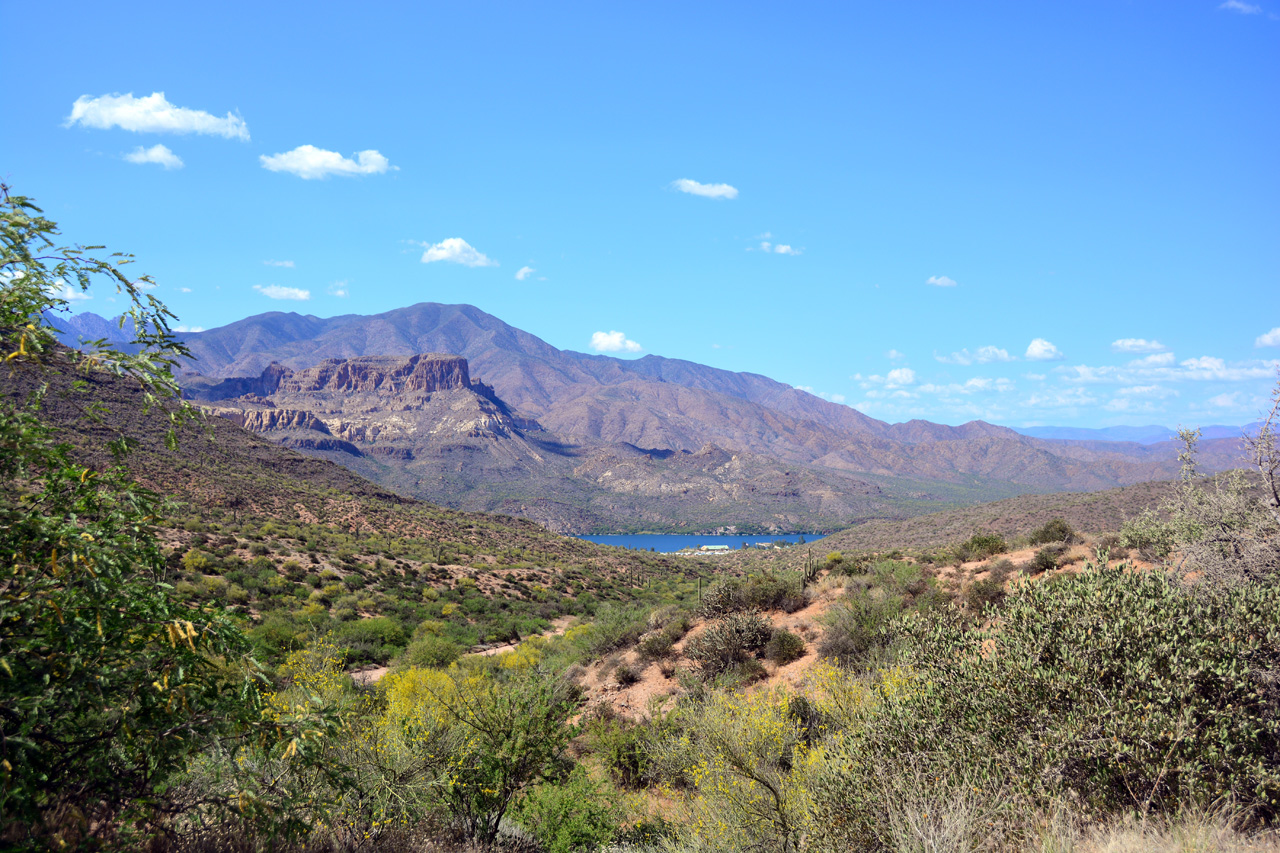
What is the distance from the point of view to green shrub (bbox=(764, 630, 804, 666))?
17016 mm

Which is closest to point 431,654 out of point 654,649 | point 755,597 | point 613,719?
point 654,649

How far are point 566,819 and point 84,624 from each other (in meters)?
7.66

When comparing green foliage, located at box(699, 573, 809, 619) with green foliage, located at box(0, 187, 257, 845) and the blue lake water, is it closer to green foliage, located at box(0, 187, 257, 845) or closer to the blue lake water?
green foliage, located at box(0, 187, 257, 845)

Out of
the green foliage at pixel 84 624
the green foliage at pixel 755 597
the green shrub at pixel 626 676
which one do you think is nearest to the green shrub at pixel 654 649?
the green shrub at pixel 626 676

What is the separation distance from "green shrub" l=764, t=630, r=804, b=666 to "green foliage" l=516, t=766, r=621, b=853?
327 inches

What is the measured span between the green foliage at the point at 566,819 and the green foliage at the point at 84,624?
608 cm

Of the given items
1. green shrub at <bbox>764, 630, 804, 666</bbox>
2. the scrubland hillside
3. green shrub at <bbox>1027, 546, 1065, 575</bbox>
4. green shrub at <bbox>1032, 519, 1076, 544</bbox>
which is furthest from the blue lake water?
the scrubland hillside

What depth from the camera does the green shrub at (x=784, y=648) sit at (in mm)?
17016

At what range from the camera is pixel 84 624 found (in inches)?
136

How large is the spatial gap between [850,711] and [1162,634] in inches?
223

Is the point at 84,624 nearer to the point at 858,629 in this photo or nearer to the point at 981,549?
the point at 858,629

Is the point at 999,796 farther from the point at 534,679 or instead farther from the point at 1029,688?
the point at 534,679

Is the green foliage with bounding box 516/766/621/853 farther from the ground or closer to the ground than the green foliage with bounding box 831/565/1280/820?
closer to the ground

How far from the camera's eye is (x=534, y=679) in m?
10.8
